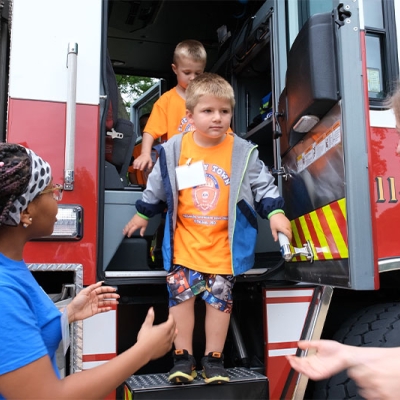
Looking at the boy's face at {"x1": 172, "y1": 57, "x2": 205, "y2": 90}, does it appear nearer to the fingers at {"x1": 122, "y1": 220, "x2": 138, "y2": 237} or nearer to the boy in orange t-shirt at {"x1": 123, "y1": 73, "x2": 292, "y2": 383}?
the boy in orange t-shirt at {"x1": 123, "y1": 73, "x2": 292, "y2": 383}

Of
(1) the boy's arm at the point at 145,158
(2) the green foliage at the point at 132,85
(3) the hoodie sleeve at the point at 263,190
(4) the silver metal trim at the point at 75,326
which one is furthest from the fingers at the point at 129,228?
(2) the green foliage at the point at 132,85

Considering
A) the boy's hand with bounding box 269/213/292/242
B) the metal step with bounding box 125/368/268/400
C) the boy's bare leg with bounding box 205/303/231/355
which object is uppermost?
the boy's hand with bounding box 269/213/292/242

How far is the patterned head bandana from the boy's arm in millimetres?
1210

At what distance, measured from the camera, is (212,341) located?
2006 millimetres

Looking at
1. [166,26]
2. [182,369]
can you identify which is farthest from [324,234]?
[166,26]

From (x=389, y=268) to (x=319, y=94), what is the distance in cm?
69

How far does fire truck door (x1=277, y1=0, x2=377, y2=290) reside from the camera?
5.55 ft

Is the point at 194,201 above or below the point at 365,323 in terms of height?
above

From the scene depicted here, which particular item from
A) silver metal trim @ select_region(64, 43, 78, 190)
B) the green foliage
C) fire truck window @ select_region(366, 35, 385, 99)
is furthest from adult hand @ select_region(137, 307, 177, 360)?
the green foliage

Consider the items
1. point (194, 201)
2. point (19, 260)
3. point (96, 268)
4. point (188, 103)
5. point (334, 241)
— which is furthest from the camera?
point (188, 103)

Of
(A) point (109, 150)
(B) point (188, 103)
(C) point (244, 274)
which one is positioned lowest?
(C) point (244, 274)

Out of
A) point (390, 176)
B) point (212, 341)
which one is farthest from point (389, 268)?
point (212, 341)

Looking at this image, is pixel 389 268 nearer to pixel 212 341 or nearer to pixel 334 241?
pixel 334 241

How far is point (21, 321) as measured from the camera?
106cm
